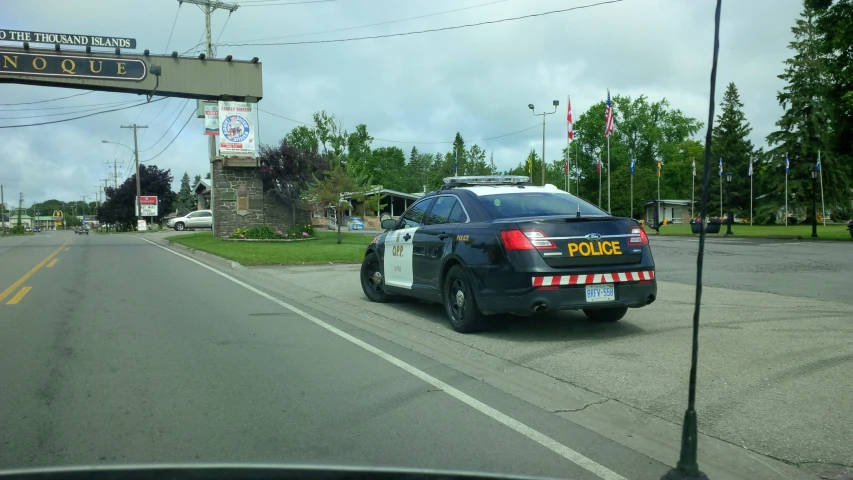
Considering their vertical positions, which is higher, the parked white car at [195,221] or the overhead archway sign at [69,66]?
the overhead archway sign at [69,66]

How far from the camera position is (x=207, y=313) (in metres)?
9.77

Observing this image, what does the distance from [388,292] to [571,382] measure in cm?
481

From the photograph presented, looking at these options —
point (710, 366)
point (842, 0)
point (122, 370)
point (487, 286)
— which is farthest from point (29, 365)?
point (842, 0)

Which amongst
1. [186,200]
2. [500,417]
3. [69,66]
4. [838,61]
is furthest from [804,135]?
[186,200]

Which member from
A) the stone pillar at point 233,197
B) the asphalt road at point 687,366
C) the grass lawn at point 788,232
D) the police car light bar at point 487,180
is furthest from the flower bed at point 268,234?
the grass lawn at point 788,232

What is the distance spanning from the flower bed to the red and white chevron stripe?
75.5 feet

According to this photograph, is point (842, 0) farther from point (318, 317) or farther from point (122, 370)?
point (122, 370)

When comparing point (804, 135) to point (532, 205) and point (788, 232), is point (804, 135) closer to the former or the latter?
point (788, 232)

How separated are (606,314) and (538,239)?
6.05 feet

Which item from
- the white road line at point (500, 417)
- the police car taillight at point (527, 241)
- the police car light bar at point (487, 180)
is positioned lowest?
the white road line at point (500, 417)

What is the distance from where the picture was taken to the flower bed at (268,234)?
1134 inches

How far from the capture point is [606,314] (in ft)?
27.1

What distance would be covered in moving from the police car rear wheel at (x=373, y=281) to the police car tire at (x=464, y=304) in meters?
2.54

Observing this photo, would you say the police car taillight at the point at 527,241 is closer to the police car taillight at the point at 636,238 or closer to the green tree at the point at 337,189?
the police car taillight at the point at 636,238
